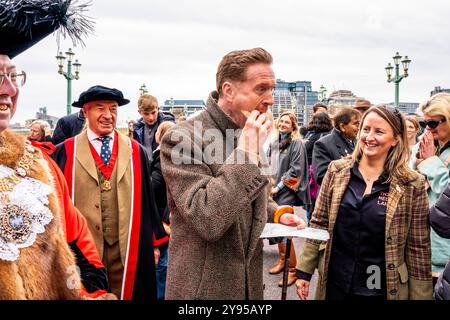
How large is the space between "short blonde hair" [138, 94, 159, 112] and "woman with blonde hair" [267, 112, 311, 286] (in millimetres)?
1882

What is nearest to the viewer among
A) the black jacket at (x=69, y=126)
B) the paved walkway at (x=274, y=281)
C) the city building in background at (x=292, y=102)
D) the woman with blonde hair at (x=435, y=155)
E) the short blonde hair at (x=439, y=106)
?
the woman with blonde hair at (x=435, y=155)

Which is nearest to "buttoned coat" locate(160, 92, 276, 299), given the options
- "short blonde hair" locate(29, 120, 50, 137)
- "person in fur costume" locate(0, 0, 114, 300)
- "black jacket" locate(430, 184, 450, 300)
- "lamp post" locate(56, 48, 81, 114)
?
"person in fur costume" locate(0, 0, 114, 300)

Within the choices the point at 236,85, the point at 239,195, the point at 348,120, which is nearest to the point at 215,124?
the point at 236,85

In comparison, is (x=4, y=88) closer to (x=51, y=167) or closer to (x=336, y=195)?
(x=51, y=167)

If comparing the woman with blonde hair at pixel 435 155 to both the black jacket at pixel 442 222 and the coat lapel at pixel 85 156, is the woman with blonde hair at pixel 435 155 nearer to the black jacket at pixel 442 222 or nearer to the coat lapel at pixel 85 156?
the black jacket at pixel 442 222

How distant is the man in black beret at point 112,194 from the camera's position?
3055 mm

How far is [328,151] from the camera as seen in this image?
479 cm

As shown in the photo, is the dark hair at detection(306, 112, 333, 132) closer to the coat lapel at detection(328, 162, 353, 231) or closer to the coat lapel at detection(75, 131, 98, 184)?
the coat lapel at detection(328, 162, 353, 231)

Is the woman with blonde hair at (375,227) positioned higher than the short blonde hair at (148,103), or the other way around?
the short blonde hair at (148,103)

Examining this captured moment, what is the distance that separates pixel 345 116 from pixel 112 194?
3.01 meters

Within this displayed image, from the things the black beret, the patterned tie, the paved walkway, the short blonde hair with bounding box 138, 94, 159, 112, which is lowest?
the paved walkway

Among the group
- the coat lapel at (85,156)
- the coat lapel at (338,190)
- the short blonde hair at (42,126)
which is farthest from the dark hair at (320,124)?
the short blonde hair at (42,126)

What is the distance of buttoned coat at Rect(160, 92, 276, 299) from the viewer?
65.7 inches

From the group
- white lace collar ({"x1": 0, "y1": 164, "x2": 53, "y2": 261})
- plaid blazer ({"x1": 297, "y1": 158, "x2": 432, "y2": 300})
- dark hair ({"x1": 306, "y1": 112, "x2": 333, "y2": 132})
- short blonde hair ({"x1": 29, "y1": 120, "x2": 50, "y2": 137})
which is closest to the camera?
white lace collar ({"x1": 0, "y1": 164, "x2": 53, "y2": 261})
